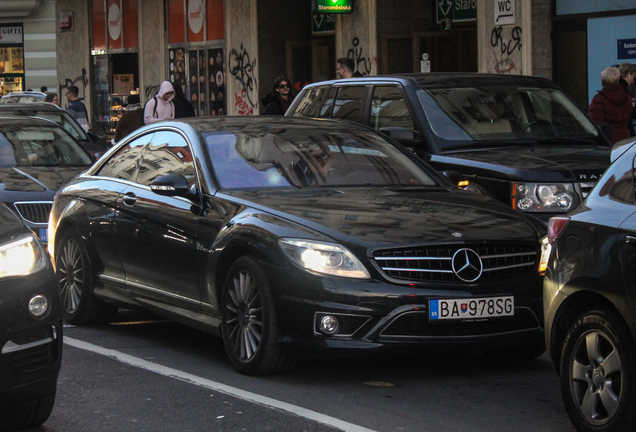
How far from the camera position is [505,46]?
693 inches

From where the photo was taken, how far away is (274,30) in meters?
23.8

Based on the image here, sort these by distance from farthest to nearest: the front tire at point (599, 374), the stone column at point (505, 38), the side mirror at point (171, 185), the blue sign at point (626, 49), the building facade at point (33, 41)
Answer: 1. the building facade at point (33, 41)
2. the stone column at point (505, 38)
3. the blue sign at point (626, 49)
4. the side mirror at point (171, 185)
5. the front tire at point (599, 374)

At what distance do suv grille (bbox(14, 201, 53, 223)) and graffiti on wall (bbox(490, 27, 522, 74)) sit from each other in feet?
28.5

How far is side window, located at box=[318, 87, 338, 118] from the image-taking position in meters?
11.2

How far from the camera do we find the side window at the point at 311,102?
11414 millimetres

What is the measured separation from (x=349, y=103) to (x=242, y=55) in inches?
525

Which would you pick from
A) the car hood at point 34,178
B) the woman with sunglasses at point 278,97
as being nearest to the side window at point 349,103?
the car hood at point 34,178

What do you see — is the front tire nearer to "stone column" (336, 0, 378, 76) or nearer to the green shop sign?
"stone column" (336, 0, 378, 76)

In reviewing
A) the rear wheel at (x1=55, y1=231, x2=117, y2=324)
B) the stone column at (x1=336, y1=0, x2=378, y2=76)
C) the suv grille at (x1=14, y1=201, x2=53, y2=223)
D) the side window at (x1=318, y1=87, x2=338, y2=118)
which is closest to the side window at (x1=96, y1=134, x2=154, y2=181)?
the rear wheel at (x1=55, y1=231, x2=117, y2=324)

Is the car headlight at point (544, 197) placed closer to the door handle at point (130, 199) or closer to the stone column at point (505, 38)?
the door handle at point (130, 199)

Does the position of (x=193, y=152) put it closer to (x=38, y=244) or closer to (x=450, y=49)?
(x=38, y=244)

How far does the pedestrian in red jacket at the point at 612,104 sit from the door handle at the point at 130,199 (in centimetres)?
641

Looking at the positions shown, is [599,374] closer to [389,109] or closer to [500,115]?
[500,115]

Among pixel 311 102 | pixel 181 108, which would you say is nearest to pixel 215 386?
pixel 311 102
